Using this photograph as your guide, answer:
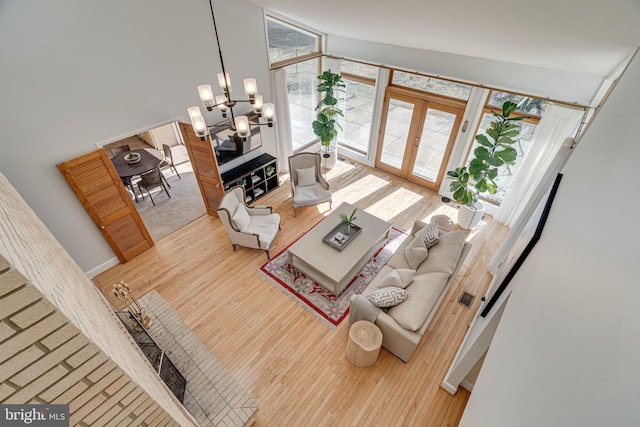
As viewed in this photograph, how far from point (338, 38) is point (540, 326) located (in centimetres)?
620

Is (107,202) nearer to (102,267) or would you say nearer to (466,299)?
(102,267)

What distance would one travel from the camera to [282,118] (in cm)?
588

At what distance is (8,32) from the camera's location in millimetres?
2865

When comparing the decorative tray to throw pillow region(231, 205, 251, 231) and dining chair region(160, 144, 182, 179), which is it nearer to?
throw pillow region(231, 205, 251, 231)

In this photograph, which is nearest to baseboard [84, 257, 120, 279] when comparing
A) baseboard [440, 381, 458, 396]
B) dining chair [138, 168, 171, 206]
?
dining chair [138, 168, 171, 206]

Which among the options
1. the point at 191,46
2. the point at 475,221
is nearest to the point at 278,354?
the point at 475,221

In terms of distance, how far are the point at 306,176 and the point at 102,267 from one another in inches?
142

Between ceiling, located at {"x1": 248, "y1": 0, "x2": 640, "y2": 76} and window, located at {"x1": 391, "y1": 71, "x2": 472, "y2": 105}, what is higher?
ceiling, located at {"x1": 248, "y1": 0, "x2": 640, "y2": 76}

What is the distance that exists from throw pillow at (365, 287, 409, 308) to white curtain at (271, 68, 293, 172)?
401 centimetres

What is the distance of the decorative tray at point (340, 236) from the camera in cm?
425

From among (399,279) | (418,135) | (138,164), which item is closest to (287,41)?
(418,135)

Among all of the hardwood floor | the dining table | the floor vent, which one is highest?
the dining table

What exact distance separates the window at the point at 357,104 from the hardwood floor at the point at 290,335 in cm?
232

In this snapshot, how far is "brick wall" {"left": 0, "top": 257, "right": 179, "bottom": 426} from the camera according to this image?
34.3 inches
